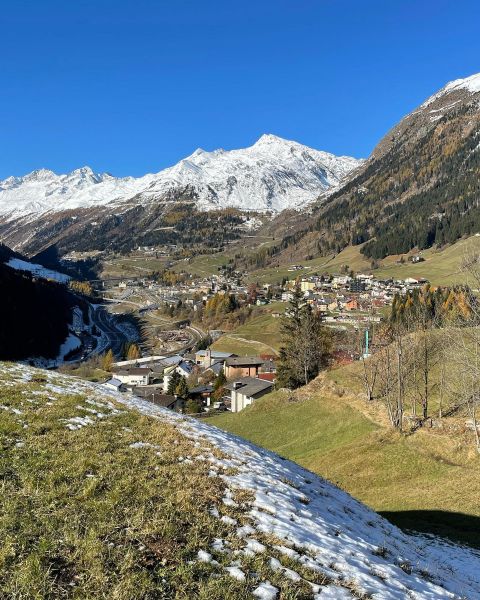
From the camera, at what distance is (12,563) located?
23.1 feet

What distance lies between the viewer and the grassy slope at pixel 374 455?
2355cm

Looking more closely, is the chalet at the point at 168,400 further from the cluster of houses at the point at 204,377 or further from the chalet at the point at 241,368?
the chalet at the point at 241,368

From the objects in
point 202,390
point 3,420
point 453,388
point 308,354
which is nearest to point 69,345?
point 202,390

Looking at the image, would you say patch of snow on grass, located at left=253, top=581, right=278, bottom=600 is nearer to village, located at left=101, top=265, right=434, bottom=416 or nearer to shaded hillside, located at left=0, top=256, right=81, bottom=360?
village, located at left=101, top=265, right=434, bottom=416

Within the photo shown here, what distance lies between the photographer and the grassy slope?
23.5 m

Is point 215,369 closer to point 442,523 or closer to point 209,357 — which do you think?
point 209,357

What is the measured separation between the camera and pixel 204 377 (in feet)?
410

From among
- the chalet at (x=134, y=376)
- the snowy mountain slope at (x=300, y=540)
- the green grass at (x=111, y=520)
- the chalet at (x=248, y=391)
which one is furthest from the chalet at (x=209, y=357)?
the green grass at (x=111, y=520)

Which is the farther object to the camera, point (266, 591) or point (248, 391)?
point (248, 391)

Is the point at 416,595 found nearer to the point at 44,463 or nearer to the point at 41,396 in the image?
the point at 44,463

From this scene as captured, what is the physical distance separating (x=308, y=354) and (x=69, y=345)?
14660 cm

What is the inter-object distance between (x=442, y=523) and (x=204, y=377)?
105846 mm

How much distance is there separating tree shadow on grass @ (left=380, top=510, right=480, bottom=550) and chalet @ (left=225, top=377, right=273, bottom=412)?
6250 cm

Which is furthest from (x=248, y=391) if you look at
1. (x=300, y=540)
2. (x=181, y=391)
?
(x=300, y=540)
